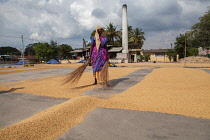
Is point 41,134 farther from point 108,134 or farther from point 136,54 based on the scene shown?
point 136,54

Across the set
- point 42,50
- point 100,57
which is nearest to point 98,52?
point 100,57

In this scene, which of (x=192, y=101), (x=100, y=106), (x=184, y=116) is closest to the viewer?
(x=184, y=116)

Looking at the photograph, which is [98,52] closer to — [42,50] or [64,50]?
[42,50]

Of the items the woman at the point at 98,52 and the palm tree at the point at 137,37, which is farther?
the palm tree at the point at 137,37

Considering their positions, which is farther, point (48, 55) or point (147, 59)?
point (48, 55)

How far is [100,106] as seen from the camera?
2648mm

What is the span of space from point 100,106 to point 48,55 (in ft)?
162

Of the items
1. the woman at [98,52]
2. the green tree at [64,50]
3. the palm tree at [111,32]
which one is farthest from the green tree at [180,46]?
the woman at [98,52]

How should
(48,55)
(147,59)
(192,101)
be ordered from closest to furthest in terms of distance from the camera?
(192,101) < (147,59) < (48,55)

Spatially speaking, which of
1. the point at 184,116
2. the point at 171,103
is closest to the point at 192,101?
the point at 171,103

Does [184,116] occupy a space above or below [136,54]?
below

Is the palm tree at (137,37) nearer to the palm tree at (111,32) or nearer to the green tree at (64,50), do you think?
the palm tree at (111,32)

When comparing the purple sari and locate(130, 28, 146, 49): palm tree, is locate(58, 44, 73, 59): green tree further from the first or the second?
the purple sari

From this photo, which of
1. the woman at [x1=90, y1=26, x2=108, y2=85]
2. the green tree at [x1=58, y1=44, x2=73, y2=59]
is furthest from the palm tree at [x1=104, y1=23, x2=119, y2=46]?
the woman at [x1=90, y1=26, x2=108, y2=85]
